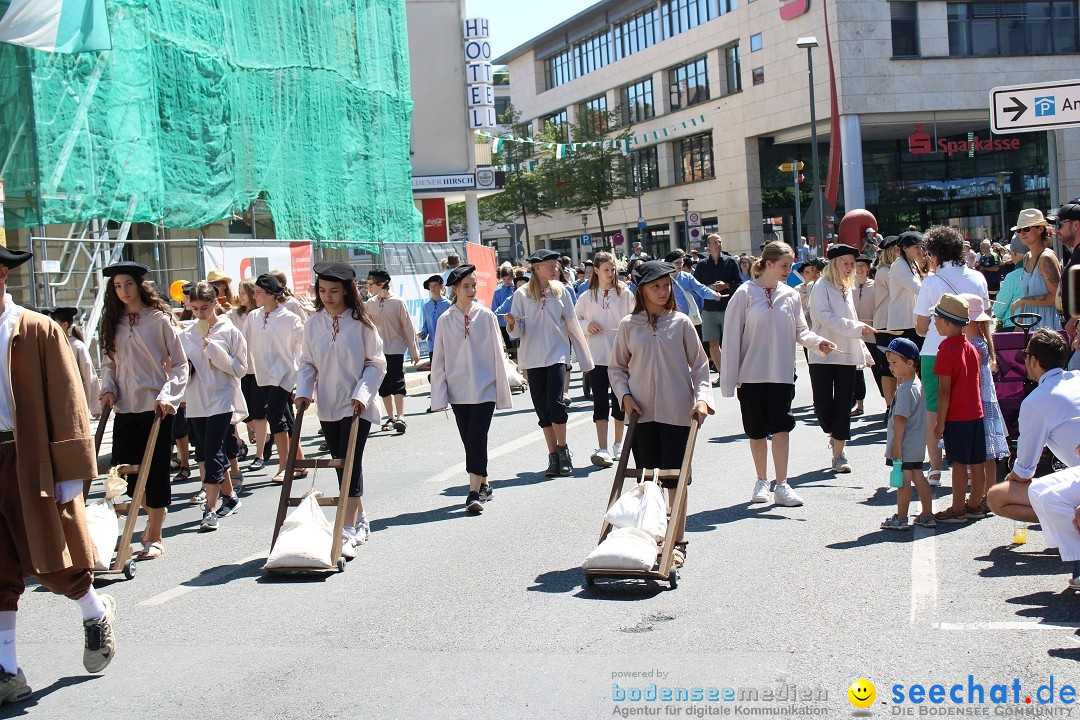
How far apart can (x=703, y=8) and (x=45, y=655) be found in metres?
54.8

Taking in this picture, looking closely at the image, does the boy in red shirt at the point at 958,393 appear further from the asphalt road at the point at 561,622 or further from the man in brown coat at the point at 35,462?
the man in brown coat at the point at 35,462

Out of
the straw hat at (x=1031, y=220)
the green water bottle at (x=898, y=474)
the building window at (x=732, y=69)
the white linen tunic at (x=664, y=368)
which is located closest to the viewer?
the white linen tunic at (x=664, y=368)

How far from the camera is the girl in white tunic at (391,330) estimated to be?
43.2ft

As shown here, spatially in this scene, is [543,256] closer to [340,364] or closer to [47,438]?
[340,364]

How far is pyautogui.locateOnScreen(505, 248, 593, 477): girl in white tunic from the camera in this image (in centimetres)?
1075

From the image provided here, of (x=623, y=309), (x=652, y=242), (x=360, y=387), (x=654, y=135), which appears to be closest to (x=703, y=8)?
(x=654, y=135)

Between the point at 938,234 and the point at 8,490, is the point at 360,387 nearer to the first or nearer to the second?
the point at 8,490

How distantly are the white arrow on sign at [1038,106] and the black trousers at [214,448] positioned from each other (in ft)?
23.2

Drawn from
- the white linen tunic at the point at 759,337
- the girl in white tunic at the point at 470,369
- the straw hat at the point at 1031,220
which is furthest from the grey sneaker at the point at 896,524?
the girl in white tunic at the point at 470,369

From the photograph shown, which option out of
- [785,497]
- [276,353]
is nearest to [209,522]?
[276,353]

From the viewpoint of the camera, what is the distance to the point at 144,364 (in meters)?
8.03

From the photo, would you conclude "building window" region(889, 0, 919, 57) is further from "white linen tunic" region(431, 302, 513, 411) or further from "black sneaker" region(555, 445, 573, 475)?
"white linen tunic" region(431, 302, 513, 411)

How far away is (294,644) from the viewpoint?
233 inches

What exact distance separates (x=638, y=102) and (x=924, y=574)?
59006 mm
